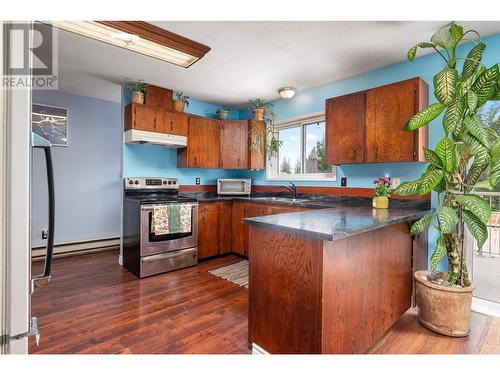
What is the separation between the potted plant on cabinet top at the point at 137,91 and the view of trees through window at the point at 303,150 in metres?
2.16

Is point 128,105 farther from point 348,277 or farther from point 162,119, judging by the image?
point 348,277

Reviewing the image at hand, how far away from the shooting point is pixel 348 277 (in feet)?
4.92

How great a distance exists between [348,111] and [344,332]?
227 cm

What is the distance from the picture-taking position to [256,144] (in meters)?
4.15

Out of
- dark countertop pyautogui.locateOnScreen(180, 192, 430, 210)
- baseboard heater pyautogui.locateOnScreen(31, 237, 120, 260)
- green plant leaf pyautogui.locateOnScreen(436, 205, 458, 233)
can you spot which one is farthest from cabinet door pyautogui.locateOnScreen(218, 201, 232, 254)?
green plant leaf pyautogui.locateOnScreen(436, 205, 458, 233)

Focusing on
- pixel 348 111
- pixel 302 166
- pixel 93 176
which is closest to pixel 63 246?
pixel 93 176

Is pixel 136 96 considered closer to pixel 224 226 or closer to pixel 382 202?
pixel 224 226

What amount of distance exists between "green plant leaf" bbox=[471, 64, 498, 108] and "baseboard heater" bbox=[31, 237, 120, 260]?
16.8 ft

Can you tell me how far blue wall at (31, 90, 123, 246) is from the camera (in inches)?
150

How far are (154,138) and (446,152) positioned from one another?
3.22 m

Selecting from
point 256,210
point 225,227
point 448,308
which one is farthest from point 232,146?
point 448,308

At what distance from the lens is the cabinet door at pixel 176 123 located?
3.64m
